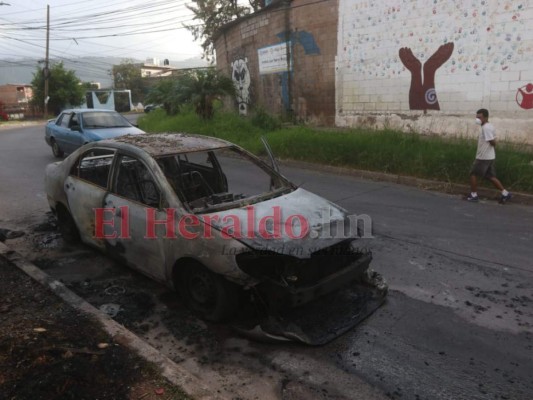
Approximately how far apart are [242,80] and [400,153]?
1168cm

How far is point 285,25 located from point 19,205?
37.9ft

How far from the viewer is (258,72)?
59.6 feet

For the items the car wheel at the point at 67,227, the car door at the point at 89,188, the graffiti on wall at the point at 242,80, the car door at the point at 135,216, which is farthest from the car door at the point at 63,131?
the car door at the point at 135,216

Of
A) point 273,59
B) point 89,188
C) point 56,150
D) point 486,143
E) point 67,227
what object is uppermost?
point 273,59

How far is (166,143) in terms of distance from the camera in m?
4.57

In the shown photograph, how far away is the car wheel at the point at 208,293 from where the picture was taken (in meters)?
3.46

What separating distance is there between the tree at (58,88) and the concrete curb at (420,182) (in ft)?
129

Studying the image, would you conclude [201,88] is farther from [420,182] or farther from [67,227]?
[67,227]

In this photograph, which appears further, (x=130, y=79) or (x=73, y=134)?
(x=130, y=79)

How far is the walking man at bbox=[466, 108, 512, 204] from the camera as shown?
290 inches

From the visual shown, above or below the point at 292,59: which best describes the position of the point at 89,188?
below

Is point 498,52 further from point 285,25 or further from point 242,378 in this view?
point 242,378

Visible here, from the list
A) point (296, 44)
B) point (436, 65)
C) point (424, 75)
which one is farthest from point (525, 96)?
point (296, 44)

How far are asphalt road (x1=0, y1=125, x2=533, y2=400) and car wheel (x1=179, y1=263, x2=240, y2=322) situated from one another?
0.25 metres
